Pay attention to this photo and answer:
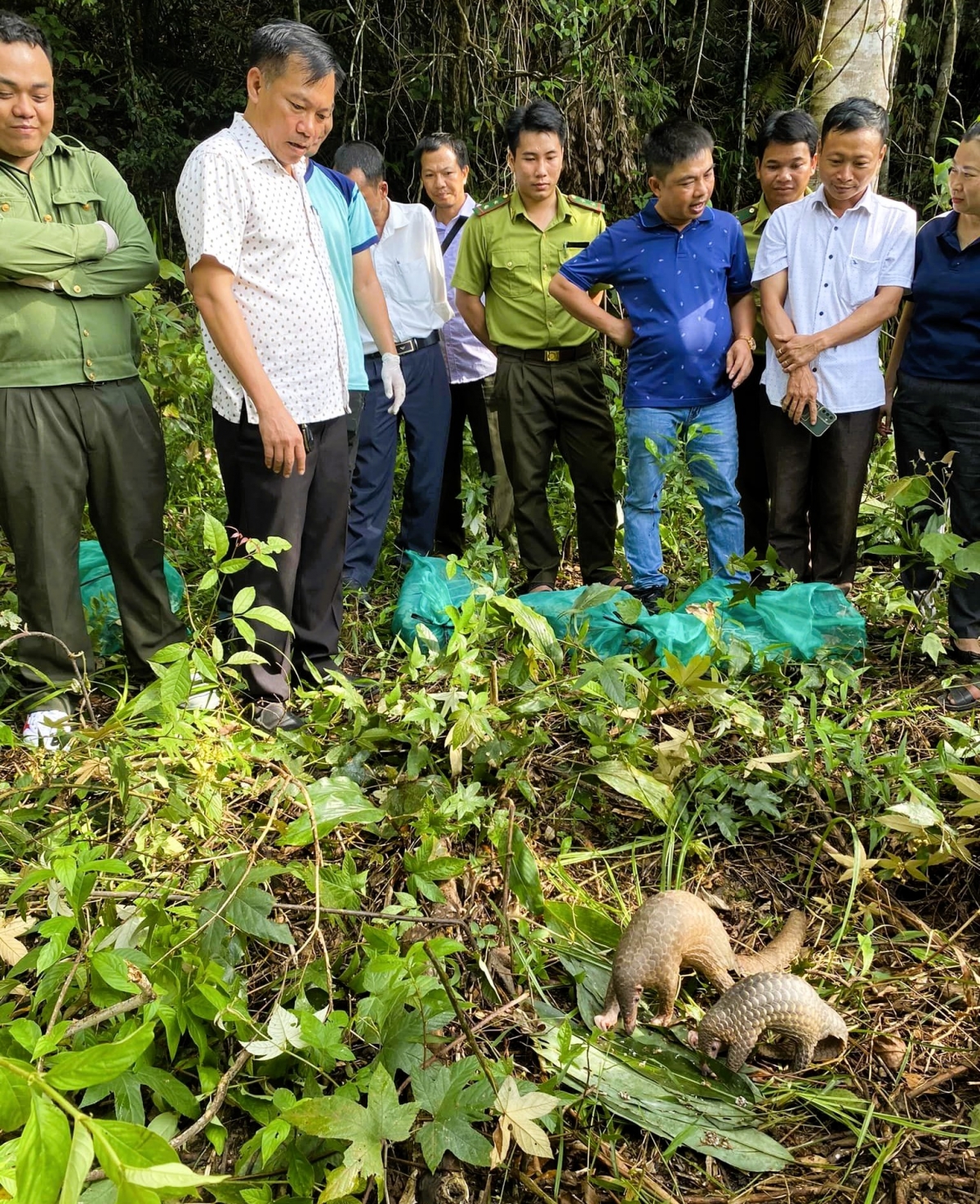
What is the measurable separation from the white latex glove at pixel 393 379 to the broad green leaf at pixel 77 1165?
3065mm

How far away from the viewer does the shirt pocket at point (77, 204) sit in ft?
9.18

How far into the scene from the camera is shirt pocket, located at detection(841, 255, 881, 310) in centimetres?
340

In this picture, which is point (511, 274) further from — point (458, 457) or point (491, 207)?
point (458, 457)

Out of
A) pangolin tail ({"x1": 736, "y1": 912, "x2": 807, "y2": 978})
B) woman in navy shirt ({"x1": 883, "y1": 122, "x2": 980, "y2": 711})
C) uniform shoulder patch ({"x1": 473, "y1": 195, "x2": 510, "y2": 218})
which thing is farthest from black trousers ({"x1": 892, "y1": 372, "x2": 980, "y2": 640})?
uniform shoulder patch ({"x1": 473, "y1": 195, "x2": 510, "y2": 218})

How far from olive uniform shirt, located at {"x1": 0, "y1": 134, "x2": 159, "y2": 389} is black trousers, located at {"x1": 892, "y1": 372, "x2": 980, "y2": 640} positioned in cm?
242

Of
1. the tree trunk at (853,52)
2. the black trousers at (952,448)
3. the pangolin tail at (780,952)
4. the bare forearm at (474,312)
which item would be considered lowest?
the pangolin tail at (780,952)

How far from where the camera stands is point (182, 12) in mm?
8422

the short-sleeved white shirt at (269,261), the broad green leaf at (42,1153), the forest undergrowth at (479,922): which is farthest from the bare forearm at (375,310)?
the broad green leaf at (42,1153)

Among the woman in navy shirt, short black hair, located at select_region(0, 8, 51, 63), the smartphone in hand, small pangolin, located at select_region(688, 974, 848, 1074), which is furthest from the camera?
the smartphone in hand

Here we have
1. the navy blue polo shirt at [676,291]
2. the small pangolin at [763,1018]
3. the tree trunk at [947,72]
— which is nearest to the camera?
the small pangolin at [763,1018]

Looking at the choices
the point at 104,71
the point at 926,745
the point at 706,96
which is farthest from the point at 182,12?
the point at 926,745

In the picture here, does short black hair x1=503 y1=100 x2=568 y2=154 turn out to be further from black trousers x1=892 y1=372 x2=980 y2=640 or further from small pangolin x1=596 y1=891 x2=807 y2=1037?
small pangolin x1=596 y1=891 x2=807 y2=1037

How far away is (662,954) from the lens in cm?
183

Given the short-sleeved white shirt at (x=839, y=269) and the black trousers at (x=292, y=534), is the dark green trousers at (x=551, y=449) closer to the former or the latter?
the short-sleeved white shirt at (x=839, y=269)
